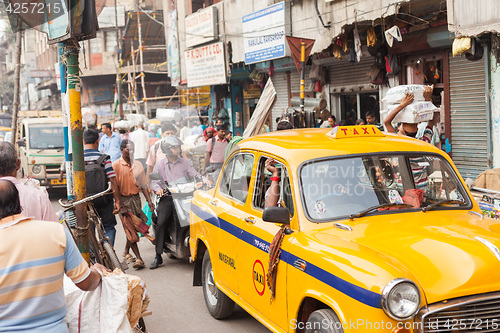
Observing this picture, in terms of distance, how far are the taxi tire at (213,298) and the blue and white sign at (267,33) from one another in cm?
959

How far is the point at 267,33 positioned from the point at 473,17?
7.92 m

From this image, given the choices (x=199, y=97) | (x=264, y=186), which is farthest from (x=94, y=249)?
(x=199, y=97)

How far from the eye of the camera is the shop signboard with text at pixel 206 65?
19.1 metres

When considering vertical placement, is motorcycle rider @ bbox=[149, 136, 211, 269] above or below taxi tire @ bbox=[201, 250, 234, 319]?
above

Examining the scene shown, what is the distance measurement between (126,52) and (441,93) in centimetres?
3056

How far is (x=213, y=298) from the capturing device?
5.80m

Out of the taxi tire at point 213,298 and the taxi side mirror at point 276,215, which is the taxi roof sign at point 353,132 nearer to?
the taxi side mirror at point 276,215

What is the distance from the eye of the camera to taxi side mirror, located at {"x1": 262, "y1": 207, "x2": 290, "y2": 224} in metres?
3.99

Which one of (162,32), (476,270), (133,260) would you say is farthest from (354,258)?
(162,32)

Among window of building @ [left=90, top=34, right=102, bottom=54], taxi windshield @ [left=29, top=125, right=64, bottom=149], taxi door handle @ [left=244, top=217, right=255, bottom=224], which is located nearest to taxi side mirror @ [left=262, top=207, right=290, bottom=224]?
taxi door handle @ [left=244, top=217, right=255, bottom=224]

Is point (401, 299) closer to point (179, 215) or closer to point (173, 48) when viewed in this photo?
point (179, 215)

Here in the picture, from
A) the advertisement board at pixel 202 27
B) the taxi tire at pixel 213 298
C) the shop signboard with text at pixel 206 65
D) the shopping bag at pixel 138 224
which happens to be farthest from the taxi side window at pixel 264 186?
the advertisement board at pixel 202 27

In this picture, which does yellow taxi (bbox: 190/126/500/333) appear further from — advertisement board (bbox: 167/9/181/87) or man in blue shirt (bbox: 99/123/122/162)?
advertisement board (bbox: 167/9/181/87)

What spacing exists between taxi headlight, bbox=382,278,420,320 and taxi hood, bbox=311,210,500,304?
0.22 feet
